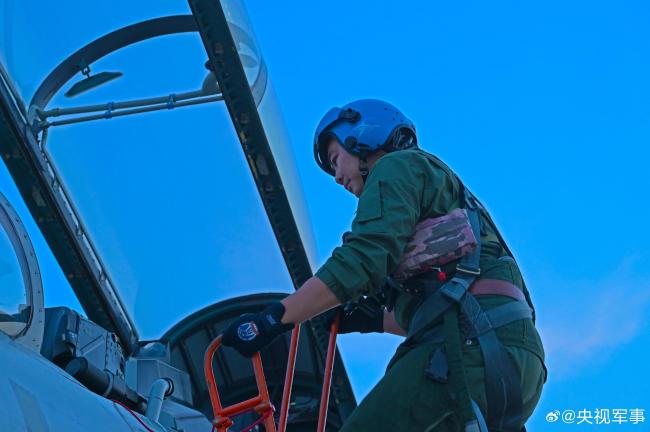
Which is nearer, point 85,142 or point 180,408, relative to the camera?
point 180,408

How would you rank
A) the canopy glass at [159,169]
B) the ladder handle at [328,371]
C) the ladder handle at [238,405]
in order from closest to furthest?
the ladder handle at [238,405]
the ladder handle at [328,371]
the canopy glass at [159,169]

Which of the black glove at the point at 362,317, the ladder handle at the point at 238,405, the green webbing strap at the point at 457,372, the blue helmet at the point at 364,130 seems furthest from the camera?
the black glove at the point at 362,317

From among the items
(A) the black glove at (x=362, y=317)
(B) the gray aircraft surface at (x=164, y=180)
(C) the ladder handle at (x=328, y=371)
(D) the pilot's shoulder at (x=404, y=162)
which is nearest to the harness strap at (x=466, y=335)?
(D) the pilot's shoulder at (x=404, y=162)

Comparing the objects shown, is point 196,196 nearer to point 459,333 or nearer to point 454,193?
point 454,193

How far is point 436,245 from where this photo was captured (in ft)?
9.48

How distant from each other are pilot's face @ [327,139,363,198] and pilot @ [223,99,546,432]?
0.96ft

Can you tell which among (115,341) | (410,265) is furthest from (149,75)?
(410,265)

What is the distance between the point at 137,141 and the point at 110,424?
3.25m

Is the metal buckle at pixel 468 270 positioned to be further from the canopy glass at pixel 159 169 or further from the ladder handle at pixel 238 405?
the canopy glass at pixel 159 169

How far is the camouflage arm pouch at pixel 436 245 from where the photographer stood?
289 centimetres

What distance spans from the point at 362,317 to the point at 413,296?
0.54 m

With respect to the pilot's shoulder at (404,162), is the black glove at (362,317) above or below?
below

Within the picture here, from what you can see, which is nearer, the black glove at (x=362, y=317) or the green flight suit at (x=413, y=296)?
the green flight suit at (x=413, y=296)

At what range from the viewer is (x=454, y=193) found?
313cm
